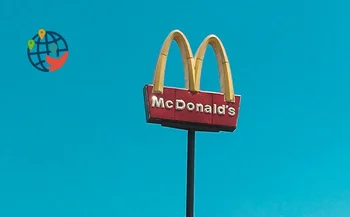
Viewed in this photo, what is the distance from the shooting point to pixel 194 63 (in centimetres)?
2114

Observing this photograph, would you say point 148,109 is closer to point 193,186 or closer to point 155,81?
point 155,81

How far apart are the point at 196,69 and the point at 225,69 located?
0.93 metres

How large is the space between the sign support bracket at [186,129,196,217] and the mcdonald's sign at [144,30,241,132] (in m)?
0.30

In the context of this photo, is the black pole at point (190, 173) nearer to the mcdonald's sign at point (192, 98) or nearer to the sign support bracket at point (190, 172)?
the sign support bracket at point (190, 172)

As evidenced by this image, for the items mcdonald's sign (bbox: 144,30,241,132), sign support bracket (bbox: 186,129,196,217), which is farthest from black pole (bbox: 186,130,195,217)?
mcdonald's sign (bbox: 144,30,241,132)

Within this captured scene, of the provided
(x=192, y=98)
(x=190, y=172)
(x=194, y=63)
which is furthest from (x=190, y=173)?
(x=194, y=63)

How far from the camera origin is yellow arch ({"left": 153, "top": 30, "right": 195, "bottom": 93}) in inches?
805

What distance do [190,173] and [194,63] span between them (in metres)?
3.30

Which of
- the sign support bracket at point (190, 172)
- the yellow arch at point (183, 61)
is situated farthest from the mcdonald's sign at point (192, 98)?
the sign support bracket at point (190, 172)

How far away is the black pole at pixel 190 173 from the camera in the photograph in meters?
20.2

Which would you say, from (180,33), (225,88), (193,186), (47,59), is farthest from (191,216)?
(47,59)

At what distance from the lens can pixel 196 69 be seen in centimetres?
2114

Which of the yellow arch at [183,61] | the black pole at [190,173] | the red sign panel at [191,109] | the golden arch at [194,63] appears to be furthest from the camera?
the golden arch at [194,63]

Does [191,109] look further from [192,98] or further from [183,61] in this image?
[183,61]
